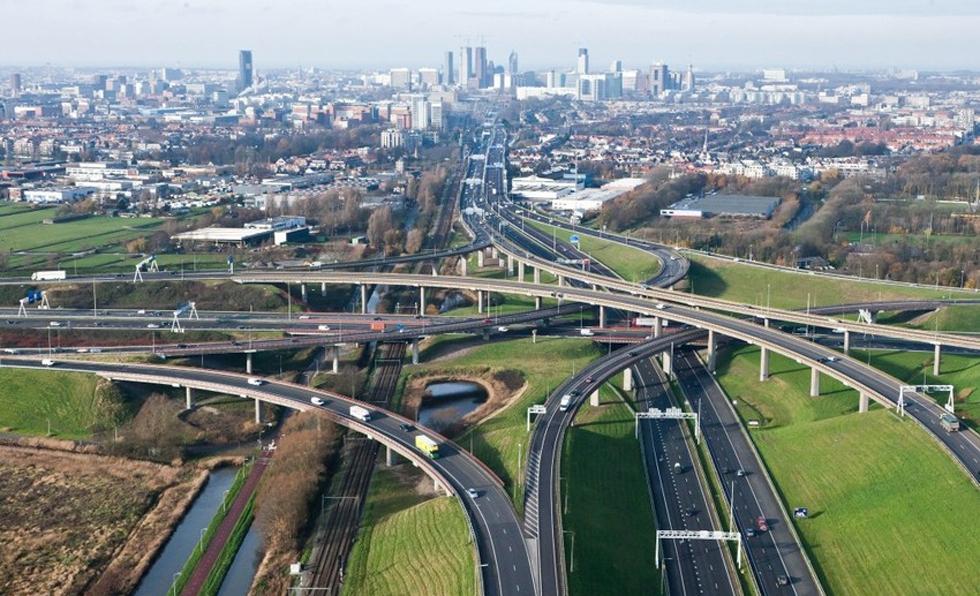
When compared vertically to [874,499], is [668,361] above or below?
above

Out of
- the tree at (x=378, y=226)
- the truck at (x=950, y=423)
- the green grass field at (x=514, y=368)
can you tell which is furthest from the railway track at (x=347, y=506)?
the tree at (x=378, y=226)

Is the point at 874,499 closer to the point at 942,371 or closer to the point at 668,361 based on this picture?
the point at 942,371

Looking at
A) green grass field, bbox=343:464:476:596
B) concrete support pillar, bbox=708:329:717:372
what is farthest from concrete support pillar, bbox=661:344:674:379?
green grass field, bbox=343:464:476:596

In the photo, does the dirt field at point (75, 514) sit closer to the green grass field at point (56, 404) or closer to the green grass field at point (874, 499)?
the green grass field at point (56, 404)

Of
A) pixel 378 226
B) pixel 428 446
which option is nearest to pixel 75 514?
→ pixel 428 446

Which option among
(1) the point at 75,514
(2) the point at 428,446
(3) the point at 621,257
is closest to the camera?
(1) the point at 75,514

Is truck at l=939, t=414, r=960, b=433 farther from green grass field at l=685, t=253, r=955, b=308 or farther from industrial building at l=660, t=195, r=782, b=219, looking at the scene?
industrial building at l=660, t=195, r=782, b=219
